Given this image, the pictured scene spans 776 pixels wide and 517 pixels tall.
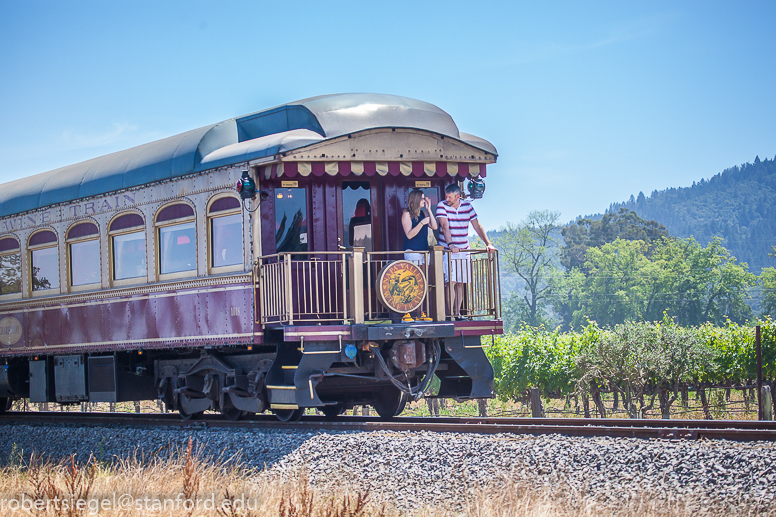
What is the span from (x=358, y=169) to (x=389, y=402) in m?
3.67

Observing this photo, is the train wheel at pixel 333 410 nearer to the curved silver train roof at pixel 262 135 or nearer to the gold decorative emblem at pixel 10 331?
the curved silver train roof at pixel 262 135

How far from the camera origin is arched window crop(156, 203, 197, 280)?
11.8 meters

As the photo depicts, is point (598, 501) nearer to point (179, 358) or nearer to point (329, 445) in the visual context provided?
point (329, 445)

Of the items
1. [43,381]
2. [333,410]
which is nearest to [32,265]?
[43,381]

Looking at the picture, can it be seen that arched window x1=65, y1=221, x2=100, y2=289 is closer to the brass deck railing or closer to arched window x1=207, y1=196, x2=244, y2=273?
arched window x1=207, y1=196, x2=244, y2=273

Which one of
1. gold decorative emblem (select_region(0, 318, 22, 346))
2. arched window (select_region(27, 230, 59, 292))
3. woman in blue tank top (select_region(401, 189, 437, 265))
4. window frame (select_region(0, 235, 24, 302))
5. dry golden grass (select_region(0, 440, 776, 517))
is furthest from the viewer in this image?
gold decorative emblem (select_region(0, 318, 22, 346))

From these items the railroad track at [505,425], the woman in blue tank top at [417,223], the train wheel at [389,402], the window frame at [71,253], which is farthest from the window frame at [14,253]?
the woman in blue tank top at [417,223]

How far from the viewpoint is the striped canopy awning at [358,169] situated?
10.6 meters

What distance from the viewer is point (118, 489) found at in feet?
26.7

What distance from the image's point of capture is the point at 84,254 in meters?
13.7

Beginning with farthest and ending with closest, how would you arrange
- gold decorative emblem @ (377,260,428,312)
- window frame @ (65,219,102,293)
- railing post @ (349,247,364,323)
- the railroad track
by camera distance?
window frame @ (65,219,102,293) → gold decorative emblem @ (377,260,428,312) → railing post @ (349,247,364,323) → the railroad track

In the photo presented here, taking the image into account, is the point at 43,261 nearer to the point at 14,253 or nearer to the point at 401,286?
the point at 14,253

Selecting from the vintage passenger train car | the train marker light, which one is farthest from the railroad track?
the train marker light

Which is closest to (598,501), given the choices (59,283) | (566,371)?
(59,283)
